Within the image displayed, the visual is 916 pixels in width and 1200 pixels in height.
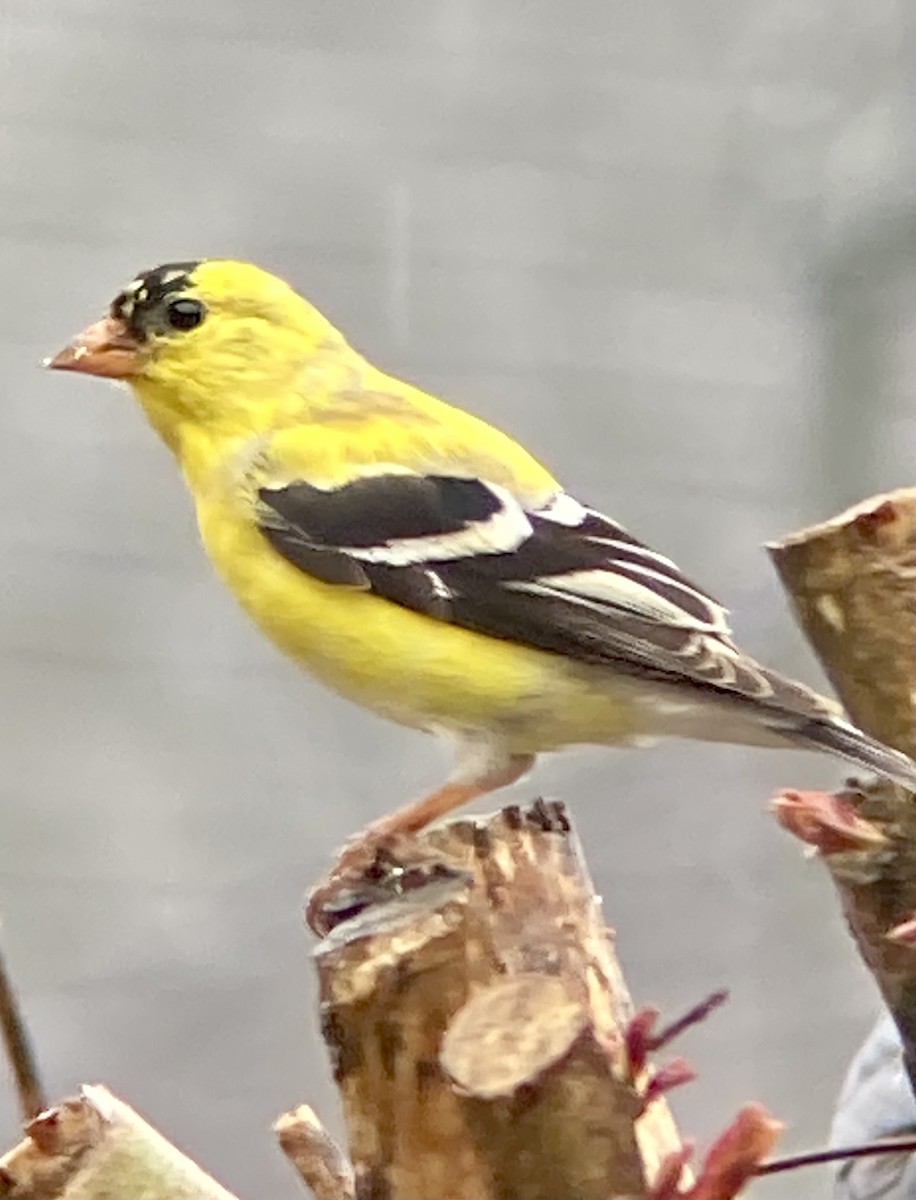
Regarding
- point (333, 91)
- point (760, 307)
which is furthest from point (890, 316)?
point (333, 91)

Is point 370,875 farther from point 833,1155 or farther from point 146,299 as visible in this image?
point 146,299

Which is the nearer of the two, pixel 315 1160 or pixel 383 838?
pixel 315 1160

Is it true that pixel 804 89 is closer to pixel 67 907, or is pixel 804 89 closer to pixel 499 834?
pixel 67 907

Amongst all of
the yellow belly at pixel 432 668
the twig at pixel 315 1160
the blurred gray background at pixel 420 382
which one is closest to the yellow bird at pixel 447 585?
the yellow belly at pixel 432 668

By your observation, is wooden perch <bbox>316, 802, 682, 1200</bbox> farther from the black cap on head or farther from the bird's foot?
the black cap on head

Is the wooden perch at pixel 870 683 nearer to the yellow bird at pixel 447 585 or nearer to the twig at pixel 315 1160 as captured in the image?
the yellow bird at pixel 447 585

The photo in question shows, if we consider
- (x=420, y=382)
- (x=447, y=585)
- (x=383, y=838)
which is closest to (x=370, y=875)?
(x=383, y=838)
